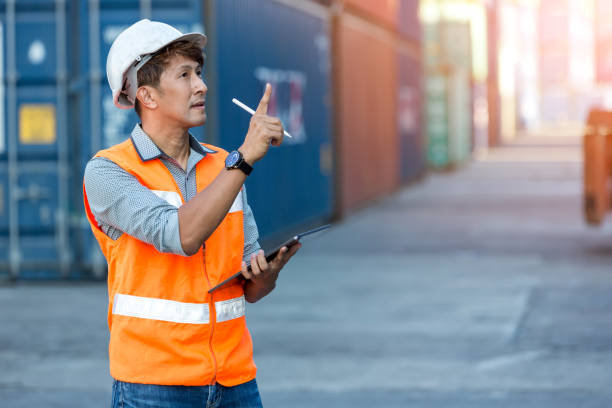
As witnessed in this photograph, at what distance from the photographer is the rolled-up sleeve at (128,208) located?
2.86m

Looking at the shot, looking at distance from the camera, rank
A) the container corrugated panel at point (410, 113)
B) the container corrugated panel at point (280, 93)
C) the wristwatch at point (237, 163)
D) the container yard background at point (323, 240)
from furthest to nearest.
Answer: the container corrugated panel at point (410, 113)
the container corrugated panel at point (280, 93)
the container yard background at point (323, 240)
the wristwatch at point (237, 163)

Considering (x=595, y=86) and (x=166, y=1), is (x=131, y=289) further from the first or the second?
(x=595, y=86)

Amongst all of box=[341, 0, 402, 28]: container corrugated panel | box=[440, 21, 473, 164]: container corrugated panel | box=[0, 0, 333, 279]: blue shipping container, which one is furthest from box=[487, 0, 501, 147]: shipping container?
box=[0, 0, 333, 279]: blue shipping container

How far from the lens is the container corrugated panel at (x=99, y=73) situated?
36.2ft

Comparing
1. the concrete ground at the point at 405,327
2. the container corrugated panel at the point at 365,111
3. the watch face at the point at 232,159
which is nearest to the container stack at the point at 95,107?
the concrete ground at the point at 405,327

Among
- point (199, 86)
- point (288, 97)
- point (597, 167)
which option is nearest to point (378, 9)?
point (288, 97)

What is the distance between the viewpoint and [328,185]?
57.9 ft

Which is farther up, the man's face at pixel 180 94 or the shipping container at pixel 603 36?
the shipping container at pixel 603 36

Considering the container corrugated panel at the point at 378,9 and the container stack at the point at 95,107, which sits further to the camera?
the container corrugated panel at the point at 378,9

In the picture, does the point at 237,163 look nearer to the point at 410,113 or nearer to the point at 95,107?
the point at 95,107

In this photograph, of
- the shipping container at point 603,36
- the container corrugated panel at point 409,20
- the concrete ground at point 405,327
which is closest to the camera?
the concrete ground at point 405,327

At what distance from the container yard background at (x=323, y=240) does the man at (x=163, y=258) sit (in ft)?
12.0

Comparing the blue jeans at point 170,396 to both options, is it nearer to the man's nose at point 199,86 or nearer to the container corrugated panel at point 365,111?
the man's nose at point 199,86

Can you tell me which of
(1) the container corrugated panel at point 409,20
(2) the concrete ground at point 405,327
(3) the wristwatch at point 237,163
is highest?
(1) the container corrugated panel at point 409,20
